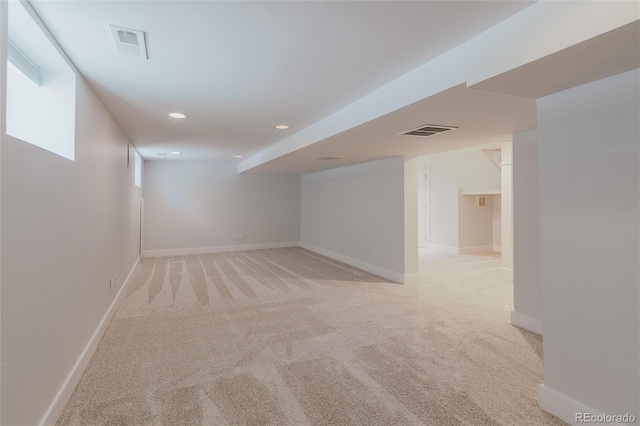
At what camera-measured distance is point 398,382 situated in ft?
6.74

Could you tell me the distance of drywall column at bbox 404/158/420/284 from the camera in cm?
471

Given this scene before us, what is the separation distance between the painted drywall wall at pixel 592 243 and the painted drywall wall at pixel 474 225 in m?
5.96

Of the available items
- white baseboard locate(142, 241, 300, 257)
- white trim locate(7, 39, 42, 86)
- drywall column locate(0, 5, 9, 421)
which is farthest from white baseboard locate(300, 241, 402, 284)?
white trim locate(7, 39, 42, 86)

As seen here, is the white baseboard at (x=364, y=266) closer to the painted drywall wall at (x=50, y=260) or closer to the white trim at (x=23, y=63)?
the painted drywall wall at (x=50, y=260)

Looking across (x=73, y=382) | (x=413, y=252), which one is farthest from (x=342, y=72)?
(x=413, y=252)

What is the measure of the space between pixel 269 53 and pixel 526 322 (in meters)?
3.31

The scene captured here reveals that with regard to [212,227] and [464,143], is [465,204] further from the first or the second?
[212,227]

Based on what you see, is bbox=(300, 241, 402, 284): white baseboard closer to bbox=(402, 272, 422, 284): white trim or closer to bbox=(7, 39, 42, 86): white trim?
bbox=(402, 272, 422, 284): white trim

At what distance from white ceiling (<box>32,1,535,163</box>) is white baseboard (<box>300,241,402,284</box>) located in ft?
7.92

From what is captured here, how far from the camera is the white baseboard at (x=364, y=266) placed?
4770 millimetres

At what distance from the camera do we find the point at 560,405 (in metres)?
1.72

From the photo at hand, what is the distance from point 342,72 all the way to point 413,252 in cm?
338

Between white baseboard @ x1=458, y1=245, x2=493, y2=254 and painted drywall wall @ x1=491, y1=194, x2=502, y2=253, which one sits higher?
painted drywall wall @ x1=491, y1=194, x2=502, y2=253

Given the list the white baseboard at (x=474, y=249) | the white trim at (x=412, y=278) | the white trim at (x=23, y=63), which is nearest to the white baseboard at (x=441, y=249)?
the white baseboard at (x=474, y=249)
